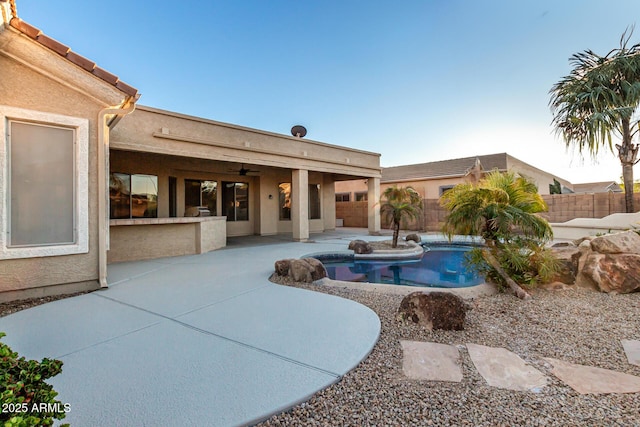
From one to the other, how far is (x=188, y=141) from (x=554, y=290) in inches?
444

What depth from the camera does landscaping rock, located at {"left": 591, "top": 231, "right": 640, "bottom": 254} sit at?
6.17 m

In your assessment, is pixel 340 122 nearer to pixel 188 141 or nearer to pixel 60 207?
pixel 188 141

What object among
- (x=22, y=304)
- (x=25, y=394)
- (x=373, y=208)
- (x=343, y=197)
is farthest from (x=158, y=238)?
(x=343, y=197)

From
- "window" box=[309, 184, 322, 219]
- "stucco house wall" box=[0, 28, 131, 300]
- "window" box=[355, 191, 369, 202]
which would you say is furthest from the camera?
"window" box=[355, 191, 369, 202]

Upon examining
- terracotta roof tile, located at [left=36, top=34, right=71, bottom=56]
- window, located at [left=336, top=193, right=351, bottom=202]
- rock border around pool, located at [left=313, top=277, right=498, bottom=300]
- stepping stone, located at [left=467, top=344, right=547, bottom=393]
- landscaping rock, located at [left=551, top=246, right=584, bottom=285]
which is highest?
terracotta roof tile, located at [left=36, top=34, right=71, bottom=56]

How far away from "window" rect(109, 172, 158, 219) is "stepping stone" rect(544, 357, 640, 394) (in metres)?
13.9

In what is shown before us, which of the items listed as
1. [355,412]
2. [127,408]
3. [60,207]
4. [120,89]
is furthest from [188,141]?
[355,412]

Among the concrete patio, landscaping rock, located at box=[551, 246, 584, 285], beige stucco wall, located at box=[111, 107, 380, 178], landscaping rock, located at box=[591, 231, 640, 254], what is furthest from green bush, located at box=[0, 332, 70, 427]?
beige stucco wall, located at box=[111, 107, 380, 178]

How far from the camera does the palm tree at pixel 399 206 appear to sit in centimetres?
1184

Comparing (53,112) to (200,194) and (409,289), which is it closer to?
(409,289)

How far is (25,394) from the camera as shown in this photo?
1.34 m

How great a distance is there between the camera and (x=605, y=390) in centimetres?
278

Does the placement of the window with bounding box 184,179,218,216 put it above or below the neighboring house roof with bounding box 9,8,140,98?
below

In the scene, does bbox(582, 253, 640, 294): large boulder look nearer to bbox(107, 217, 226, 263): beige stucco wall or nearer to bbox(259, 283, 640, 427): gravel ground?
bbox(259, 283, 640, 427): gravel ground
